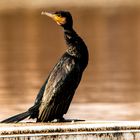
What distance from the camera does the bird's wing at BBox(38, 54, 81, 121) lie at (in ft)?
31.4

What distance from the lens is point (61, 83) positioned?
31.8ft

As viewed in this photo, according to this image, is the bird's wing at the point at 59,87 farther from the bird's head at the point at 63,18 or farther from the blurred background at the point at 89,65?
the blurred background at the point at 89,65

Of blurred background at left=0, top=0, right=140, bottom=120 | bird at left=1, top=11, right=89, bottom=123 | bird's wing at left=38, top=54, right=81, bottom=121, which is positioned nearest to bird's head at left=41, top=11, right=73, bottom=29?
bird at left=1, top=11, right=89, bottom=123

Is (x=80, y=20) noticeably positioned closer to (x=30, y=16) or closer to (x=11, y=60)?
(x=30, y=16)

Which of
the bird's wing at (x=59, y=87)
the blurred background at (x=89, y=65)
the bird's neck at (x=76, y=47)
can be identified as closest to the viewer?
the bird's wing at (x=59, y=87)

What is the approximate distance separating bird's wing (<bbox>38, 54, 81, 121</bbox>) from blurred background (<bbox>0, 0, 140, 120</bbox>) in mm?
5543

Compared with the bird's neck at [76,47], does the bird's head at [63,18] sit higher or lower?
higher

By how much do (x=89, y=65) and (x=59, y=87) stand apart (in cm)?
1847

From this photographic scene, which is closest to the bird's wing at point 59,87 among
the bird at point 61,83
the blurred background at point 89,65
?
the bird at point 61,83

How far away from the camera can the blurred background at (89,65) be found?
57.2 feet

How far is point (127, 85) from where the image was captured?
2109cm

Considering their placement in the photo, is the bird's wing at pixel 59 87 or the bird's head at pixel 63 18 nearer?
the bird's wing at pixel 59 87

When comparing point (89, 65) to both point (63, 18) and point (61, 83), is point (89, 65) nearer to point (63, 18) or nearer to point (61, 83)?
point (63, 18)

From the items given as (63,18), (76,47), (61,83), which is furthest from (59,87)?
(63,18)
